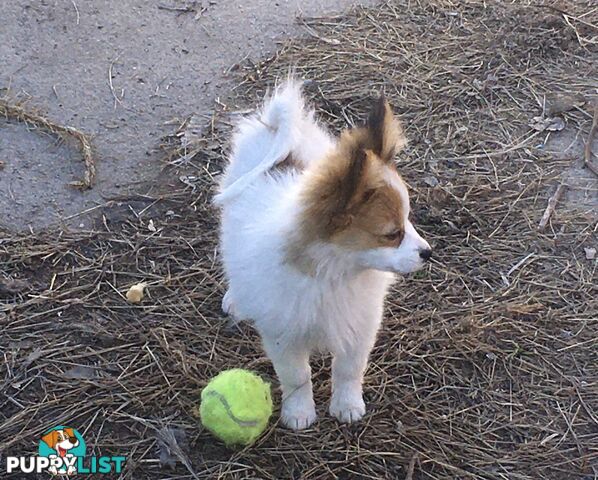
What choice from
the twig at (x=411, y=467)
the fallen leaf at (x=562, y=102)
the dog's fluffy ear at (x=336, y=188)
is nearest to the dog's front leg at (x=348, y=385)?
the twig at (x=411, y=467)

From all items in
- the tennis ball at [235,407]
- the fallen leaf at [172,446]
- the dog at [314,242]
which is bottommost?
the fallen leaf at [172,446]

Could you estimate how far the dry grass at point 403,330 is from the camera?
2.85 meters

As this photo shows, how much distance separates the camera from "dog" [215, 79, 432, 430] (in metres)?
2.38

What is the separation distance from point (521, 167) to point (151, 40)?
7.92ft

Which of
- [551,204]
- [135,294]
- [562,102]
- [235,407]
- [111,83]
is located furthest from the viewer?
[111,83]

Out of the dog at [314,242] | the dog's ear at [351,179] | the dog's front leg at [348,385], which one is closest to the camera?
the dog's ear at [351,179]

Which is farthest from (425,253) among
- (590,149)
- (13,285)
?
(590,149)

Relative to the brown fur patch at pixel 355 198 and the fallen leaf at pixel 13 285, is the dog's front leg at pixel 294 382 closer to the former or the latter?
the brown fur patch at pixel 355 198

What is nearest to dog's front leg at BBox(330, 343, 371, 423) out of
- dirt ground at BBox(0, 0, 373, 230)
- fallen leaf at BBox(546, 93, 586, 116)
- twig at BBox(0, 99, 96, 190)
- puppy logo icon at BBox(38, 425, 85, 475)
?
puppy logo icon at BBox(38, 425, 85, 475)

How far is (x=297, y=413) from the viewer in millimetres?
2895

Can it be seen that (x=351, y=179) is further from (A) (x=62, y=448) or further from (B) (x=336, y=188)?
(A) (x=62, y=448)

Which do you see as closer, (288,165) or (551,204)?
(288,165)

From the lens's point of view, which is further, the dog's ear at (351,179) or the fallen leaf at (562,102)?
the fallen leaf at (562,102)

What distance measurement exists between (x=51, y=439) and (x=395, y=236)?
1385mm
